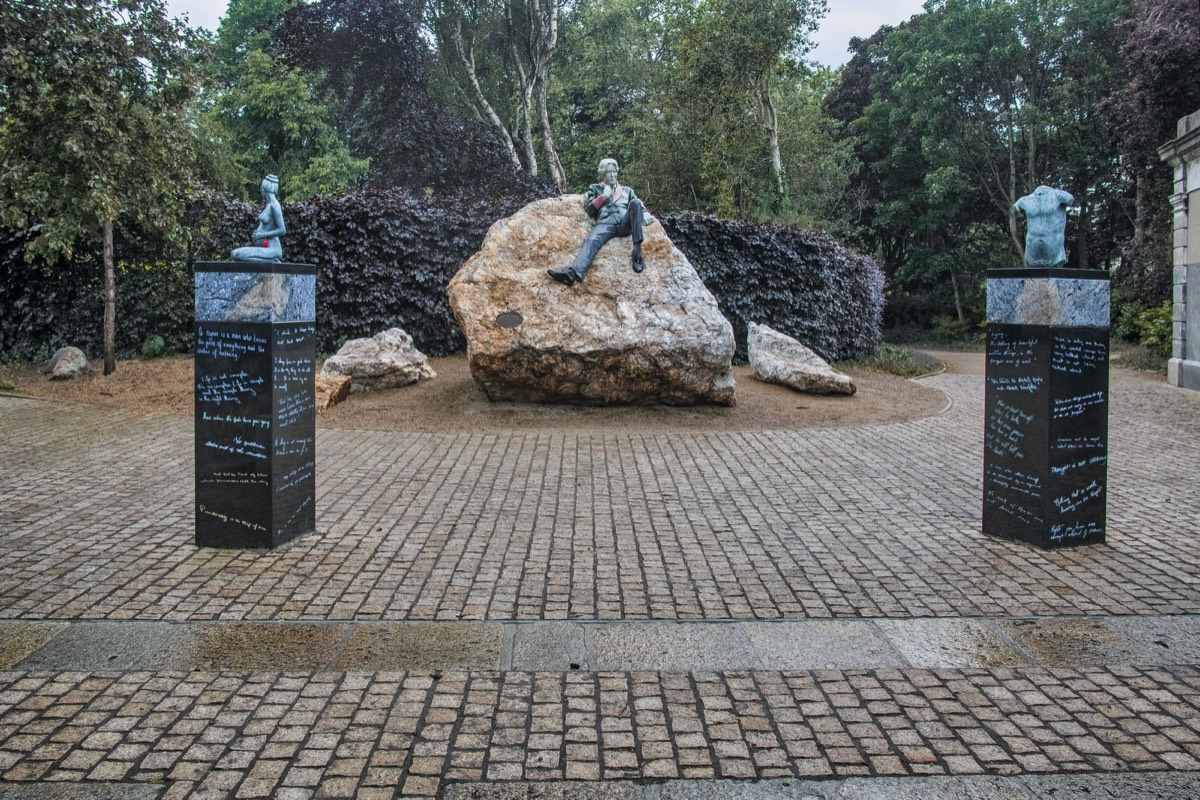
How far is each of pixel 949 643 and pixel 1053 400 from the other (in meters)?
2.34

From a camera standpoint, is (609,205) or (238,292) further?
(609,205)

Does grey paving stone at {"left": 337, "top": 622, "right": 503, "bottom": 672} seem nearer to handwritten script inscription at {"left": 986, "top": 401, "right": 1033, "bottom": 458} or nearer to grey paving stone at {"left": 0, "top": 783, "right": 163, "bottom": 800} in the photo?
grey paving stone at {"left": 0, "top": 783, "right": 163, "bottom": 800}

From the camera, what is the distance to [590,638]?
4.61 meters

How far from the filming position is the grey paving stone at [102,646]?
4238 millimetres

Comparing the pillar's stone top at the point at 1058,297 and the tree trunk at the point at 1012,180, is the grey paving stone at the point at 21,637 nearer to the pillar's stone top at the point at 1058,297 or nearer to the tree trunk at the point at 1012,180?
the pillar's stone top at the point at 1058,297

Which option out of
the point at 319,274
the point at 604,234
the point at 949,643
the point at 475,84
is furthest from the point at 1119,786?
the point at 475,84

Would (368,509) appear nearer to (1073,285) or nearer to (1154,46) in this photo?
(1073,285)

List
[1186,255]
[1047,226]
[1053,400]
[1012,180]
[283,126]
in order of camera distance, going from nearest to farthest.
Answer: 1. [1053,400]
2. [1047,226]
3. [1186,255]
4. [283,126]
5. [1012,180]

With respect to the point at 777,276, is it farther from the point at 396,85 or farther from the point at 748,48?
the point at 396,85

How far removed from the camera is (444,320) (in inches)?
658

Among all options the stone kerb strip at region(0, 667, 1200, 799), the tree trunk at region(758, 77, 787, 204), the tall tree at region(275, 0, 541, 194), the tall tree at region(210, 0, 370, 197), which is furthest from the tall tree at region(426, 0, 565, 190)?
the stone kerb strip at region(0, 667, 1200, 799)

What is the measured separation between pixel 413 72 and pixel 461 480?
73.8 feet

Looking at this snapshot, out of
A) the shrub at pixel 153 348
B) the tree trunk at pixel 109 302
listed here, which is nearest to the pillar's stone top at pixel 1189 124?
the tree trunk at pixel 109 302

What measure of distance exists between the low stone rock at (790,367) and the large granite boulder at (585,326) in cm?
237
